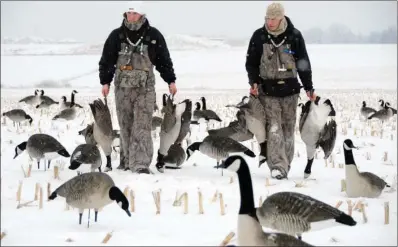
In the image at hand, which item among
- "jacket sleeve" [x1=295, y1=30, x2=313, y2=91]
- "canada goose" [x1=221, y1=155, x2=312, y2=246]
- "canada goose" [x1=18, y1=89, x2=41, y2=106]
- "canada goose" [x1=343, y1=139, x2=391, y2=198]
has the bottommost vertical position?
"canada goose" [x1=343, y1=139, x2=391, y2=198]

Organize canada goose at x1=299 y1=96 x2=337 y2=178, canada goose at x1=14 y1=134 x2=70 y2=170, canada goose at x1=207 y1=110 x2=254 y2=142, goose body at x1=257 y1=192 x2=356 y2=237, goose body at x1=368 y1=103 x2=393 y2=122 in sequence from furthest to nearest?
goose body at x1=368 y1=103 x2=393 y2=122, canada goose at x1=207 y1=110 x2=254 y2=142, canada goose at x1=14 y1=134 x2=70 y2=170, canada goose at x1=299 y1=96 x2=337 y2=178, goose body at x1=257 y1=192 x2=356 y2=237

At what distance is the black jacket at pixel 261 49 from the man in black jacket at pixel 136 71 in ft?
4.44

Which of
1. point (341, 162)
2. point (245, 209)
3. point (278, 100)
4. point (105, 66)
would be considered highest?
point (105, 66)

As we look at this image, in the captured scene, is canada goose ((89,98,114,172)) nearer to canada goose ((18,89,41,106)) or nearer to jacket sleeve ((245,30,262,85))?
jacket sleeve ((245,30,262,85))

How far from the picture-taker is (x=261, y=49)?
859cm

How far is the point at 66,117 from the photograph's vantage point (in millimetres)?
15203

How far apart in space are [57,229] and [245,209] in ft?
7.11

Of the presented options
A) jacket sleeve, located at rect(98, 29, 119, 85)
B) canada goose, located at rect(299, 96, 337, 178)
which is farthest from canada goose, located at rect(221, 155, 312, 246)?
jacket sleeve, located at rect(98, 29, 119, 85)

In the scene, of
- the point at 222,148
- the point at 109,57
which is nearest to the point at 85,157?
the point at 109,57

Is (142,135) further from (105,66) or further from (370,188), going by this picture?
(370,188)

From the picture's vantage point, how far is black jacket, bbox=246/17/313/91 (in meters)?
8.49

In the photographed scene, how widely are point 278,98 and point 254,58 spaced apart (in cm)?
72

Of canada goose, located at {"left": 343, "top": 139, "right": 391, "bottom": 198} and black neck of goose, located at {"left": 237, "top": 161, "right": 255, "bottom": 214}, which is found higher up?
black neck of goose, located at {"left": 237, "top": 161, "right": 255, "bottom": 214}

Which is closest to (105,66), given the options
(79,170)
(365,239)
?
(79,170)
